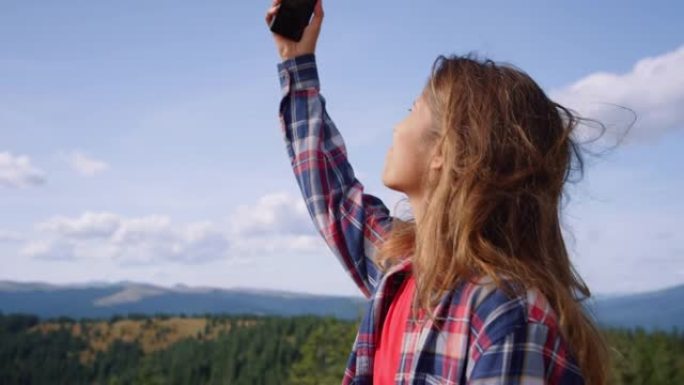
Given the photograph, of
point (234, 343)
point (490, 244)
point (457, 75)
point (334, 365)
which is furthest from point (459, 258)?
point (234, 343)

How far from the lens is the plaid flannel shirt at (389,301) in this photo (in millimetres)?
1226

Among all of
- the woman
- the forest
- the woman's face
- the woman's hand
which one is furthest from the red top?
the forest

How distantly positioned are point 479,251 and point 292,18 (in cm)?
77

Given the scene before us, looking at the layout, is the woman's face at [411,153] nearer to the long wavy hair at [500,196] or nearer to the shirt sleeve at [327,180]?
the long wavy hair at [500,196]

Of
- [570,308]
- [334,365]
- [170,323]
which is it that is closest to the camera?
[570,308]

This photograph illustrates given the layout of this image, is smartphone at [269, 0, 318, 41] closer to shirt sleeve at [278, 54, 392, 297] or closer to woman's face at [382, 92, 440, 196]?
shirt sleeve at [278, 54, 392, 297]

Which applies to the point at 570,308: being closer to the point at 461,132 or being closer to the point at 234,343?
the point at 461,132

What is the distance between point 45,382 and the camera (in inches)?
360

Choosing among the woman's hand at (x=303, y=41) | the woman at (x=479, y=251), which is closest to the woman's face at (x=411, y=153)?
the woman at (x=479, y=251)

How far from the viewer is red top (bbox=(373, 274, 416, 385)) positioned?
138 centimetres

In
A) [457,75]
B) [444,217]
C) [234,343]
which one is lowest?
[234,343]

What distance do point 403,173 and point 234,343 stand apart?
291 inches

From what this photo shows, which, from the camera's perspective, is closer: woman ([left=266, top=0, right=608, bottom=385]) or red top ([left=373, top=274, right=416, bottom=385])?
woman ([left=266, top=0, right=608, bottom=385])

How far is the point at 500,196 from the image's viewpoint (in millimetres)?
1350
